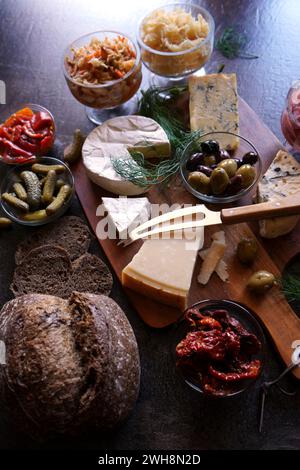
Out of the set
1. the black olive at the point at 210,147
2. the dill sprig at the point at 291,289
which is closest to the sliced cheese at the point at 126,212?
the black olive at the point at 210,147

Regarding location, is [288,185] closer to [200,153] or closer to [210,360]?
[200,153]

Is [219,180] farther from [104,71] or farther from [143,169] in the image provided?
[104,71]

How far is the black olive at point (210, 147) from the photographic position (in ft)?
7.54

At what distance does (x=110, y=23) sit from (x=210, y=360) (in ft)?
7.08

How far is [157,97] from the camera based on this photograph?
2613 mm

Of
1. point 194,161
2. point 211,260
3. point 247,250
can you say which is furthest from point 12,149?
point 247,250

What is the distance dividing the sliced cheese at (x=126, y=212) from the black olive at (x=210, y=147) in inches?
14.2

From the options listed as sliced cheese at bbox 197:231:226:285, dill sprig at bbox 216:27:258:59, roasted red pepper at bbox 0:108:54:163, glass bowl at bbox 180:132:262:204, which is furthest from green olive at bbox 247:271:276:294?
dill sprig at bbox 216:27:258:59

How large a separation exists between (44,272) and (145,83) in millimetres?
1250

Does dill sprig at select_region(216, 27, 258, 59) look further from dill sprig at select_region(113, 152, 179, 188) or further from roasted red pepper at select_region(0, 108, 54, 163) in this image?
roasted red pepper at select_region(0, 108, 54, 163)

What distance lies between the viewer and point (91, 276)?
86.2 inches

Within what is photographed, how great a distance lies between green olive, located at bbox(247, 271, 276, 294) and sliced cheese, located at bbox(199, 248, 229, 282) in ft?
0.36
